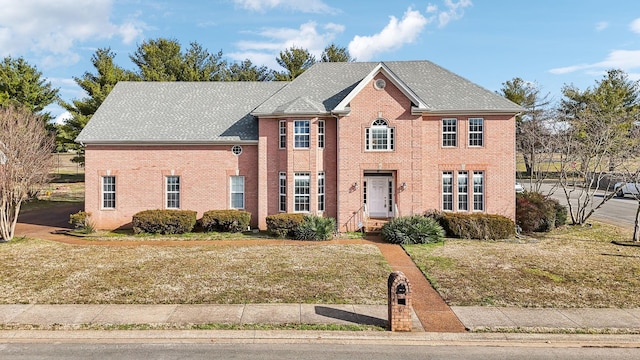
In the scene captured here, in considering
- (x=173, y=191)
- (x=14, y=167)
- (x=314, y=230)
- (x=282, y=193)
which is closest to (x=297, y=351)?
(x=314, y=230)

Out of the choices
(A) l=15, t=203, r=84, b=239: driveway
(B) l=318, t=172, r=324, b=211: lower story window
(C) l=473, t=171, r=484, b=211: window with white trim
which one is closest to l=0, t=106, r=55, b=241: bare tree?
(A) l=15, t=203, r=84, b=239: driveway

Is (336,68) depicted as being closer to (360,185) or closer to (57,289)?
(360,185)

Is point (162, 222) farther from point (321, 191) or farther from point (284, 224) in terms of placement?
point (321, 191)

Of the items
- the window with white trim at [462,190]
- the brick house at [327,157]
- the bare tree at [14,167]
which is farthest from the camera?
the window with white trim at [462,190]

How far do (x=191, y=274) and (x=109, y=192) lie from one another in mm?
13238

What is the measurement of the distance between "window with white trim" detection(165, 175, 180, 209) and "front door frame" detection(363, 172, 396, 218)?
11.6 m

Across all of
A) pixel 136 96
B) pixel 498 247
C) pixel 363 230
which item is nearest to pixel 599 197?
pixel 498 247

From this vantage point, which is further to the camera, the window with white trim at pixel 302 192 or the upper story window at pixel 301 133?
the window with white trim at pixel 302 192

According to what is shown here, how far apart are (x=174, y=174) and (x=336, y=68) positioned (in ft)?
42.1

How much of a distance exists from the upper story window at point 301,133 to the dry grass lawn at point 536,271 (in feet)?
28.6

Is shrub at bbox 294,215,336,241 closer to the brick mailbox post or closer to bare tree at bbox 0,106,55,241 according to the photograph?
the brick mailbox post

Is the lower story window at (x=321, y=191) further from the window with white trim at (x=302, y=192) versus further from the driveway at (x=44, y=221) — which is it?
the driveway at (x=44, y=221)

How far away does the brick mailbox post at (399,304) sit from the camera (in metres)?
9.45

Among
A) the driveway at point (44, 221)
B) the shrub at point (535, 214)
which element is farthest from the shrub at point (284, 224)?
the shrub at point (535, 214)
